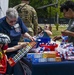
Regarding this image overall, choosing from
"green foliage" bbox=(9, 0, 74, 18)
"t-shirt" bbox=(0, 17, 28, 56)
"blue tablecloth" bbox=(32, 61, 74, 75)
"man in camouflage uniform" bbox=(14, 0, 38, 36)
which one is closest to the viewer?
"blue tablecloth" bbox=(32, 61, 74, 75)

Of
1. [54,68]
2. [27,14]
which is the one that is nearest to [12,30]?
[54,68]

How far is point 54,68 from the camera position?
3.44 meters

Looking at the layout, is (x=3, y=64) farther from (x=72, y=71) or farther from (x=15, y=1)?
(x=15, y=1)

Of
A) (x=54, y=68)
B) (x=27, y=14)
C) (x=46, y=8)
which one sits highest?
(x=27, y=14)

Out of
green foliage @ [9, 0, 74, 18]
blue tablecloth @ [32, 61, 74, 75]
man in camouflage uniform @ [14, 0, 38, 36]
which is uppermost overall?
man in camouflage uniform @ [14, 0, 38, 36]

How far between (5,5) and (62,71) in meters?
3.39

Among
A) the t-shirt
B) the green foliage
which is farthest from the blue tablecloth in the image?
the green foliage

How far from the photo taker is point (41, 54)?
3521 mm

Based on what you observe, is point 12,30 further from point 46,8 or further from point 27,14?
point 46,8

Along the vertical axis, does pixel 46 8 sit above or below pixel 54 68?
below

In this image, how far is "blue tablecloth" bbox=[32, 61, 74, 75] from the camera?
340 cm

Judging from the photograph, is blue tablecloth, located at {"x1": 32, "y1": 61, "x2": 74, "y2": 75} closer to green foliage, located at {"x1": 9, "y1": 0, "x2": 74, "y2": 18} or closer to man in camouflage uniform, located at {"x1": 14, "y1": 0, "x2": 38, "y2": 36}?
man in camouflage uniform, located at {"x1": 14, "y1": 0, "x2": 38, "y2": 36}

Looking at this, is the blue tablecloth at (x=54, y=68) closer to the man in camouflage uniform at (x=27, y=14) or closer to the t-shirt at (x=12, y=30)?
the t-shirt at (x=12, y=30)

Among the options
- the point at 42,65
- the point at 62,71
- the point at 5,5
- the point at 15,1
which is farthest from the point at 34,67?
the point at 15,1
